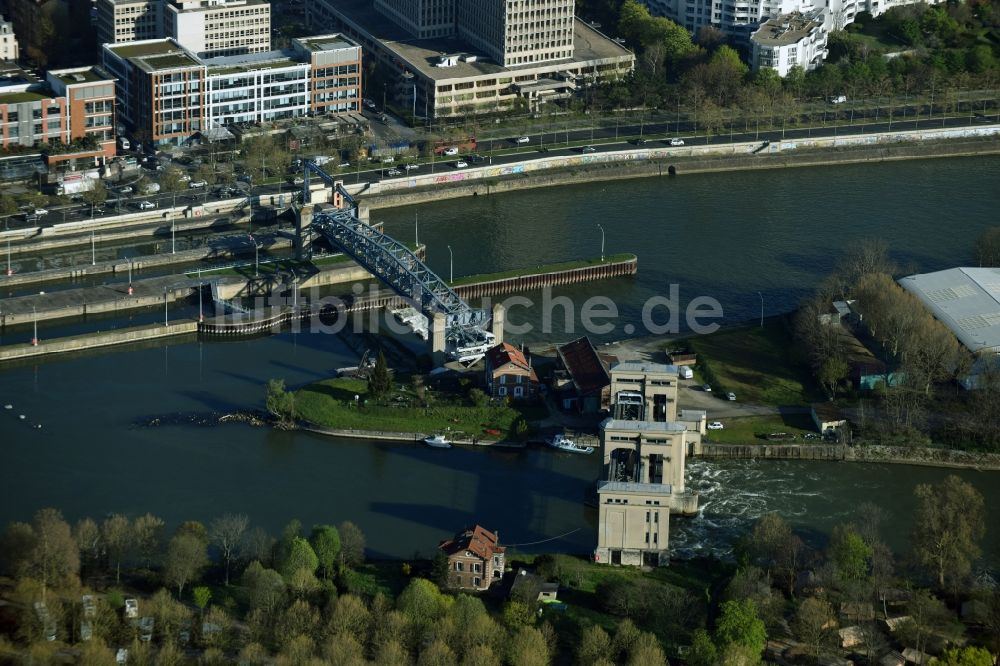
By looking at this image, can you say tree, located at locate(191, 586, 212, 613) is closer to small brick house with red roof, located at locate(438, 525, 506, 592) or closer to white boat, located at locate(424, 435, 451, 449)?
small brick house with red roof, located at locate(438, 525, 506, 592)

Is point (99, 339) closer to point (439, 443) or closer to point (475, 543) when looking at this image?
point (439, 443)

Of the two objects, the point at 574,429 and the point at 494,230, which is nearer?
the point at 574,429

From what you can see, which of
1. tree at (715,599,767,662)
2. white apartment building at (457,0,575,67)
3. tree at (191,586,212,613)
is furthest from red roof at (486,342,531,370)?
white apartment building at (457,0,575,67)

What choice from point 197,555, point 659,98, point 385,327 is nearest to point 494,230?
point 385,327

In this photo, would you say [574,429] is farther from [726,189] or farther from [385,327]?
[726,189]

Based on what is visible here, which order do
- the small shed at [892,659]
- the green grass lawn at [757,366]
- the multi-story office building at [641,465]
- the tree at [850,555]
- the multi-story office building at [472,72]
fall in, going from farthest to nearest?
the multi-story office building at [472,72]
the green grass lawn at [757,366]
the multi-story office building at [641,465]
the tree at [850,555]
the small shed at [892,659]

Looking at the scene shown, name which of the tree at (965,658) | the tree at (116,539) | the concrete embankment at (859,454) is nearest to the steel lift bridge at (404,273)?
the concrete embankment at (859,454)

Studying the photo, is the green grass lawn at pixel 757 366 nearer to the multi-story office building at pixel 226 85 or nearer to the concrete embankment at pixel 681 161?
the concrete embankment at pixel 681 161
